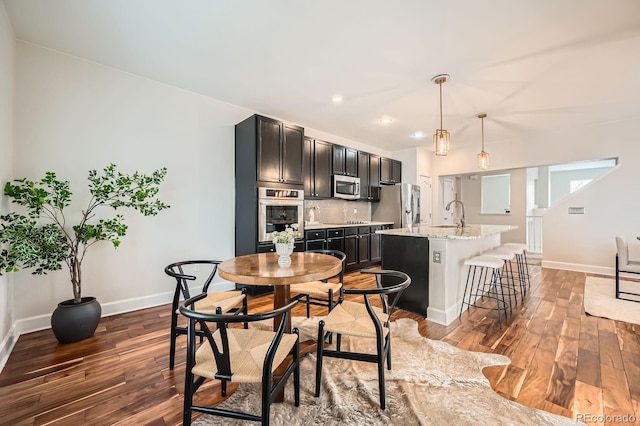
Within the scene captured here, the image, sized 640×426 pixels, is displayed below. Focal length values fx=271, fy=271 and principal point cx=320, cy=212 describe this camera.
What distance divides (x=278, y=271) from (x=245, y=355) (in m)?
0.51

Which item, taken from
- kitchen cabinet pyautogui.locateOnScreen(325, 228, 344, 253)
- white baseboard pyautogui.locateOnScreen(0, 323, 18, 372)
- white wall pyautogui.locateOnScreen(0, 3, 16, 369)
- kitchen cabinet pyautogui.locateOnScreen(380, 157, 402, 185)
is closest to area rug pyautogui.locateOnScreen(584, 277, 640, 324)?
kitchen cabinet pyautogui.locateOnScreen(325, 228, 344, 253)

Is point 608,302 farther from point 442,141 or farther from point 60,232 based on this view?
point 60,232

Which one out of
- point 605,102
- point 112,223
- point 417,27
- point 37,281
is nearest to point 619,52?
point 605,102

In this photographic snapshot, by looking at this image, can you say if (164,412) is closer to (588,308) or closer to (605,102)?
(588,308)

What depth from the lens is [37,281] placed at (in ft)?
8.59

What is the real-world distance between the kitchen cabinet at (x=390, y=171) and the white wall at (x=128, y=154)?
348 cm

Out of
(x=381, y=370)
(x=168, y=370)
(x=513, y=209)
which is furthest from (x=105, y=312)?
(x=513, y=209)

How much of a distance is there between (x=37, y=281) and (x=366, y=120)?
4.70 m

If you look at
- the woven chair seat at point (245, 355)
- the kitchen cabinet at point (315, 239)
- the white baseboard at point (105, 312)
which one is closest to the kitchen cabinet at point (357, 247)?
the kitchen cabinet at point (315, 239)

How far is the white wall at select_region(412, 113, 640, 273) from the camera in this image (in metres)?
4.68

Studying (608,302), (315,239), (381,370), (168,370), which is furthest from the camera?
(315,239)

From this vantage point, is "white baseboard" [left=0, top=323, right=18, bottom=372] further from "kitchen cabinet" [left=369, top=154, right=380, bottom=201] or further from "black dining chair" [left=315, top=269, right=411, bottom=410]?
"kitchen cabinet" [left=369, top=154, right=380, bottom=201]

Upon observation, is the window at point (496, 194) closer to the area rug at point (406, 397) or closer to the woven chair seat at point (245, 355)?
the area rug at point (406, 397)

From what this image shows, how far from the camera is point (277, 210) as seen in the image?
389cm
